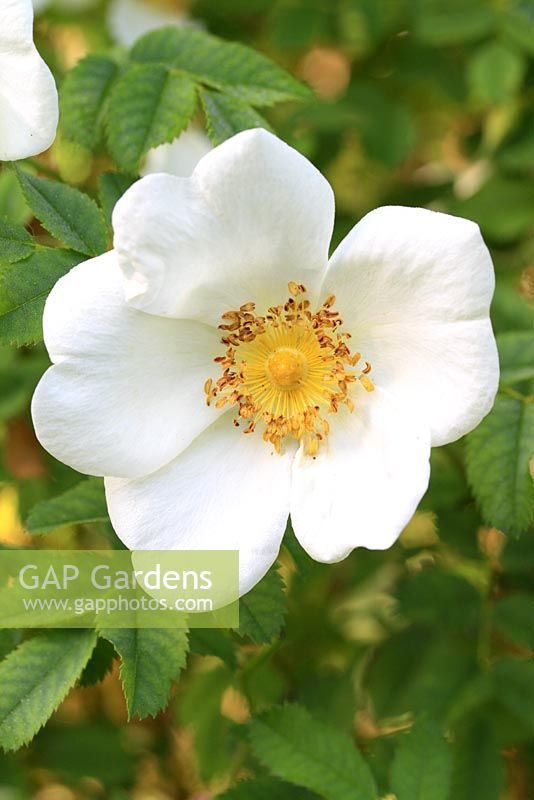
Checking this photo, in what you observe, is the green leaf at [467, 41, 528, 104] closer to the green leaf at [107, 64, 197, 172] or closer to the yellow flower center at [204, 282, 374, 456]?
the green leaf at [107, 64, 197, 172]

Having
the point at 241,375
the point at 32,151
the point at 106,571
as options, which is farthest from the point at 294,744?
the point at 32,151

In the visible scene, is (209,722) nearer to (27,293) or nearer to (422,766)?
(422,766)

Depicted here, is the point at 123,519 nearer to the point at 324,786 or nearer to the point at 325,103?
the point at 324,786

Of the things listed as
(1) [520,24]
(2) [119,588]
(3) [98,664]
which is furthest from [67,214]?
(1) [520,24]

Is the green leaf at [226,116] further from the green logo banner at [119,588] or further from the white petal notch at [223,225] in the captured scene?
the green logo banner at [119,588]

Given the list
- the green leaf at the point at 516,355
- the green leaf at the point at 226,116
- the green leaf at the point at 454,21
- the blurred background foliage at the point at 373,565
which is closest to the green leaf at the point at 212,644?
the blurred background foliage at the point at 373,565

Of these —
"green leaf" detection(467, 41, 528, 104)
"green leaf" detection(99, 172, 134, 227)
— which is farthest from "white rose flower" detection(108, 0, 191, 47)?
"green leaf" detection(99, 172, 134, 227)
